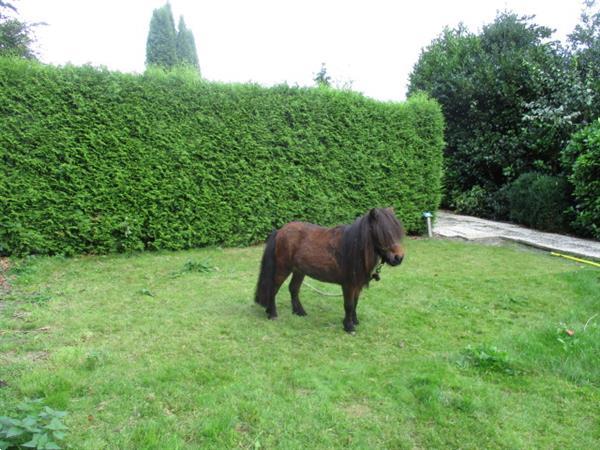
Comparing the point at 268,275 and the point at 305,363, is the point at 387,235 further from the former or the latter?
the point at 268,275

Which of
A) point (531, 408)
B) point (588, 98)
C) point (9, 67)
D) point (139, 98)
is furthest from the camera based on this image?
point (588, 98)

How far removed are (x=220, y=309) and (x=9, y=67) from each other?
18.3ft

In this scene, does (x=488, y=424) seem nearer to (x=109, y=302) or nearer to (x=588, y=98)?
(x=109, y=302)

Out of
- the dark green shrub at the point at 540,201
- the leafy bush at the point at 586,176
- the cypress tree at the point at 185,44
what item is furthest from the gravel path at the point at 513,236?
the cypress tree at the point at 185,44

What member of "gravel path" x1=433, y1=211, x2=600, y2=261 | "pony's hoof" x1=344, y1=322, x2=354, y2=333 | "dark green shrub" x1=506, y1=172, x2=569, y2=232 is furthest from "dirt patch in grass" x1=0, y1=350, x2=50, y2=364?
"dark green shrub" x1=506, y1=172, x2=569, y2=232

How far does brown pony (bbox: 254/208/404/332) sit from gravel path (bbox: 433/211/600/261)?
237 inches

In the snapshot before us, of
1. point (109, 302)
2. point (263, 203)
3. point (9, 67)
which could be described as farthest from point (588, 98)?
point (9, 67)

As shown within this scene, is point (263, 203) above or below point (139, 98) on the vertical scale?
below

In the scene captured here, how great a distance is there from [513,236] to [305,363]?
27.4 ft

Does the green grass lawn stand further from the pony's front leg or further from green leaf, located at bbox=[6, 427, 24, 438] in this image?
green leaf, located at bbox=[6, 427, 24, 438]


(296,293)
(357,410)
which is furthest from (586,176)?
(357,410)

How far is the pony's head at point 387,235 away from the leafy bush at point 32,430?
2807mm

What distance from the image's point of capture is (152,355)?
369 centimetres

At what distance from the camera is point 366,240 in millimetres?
4094
